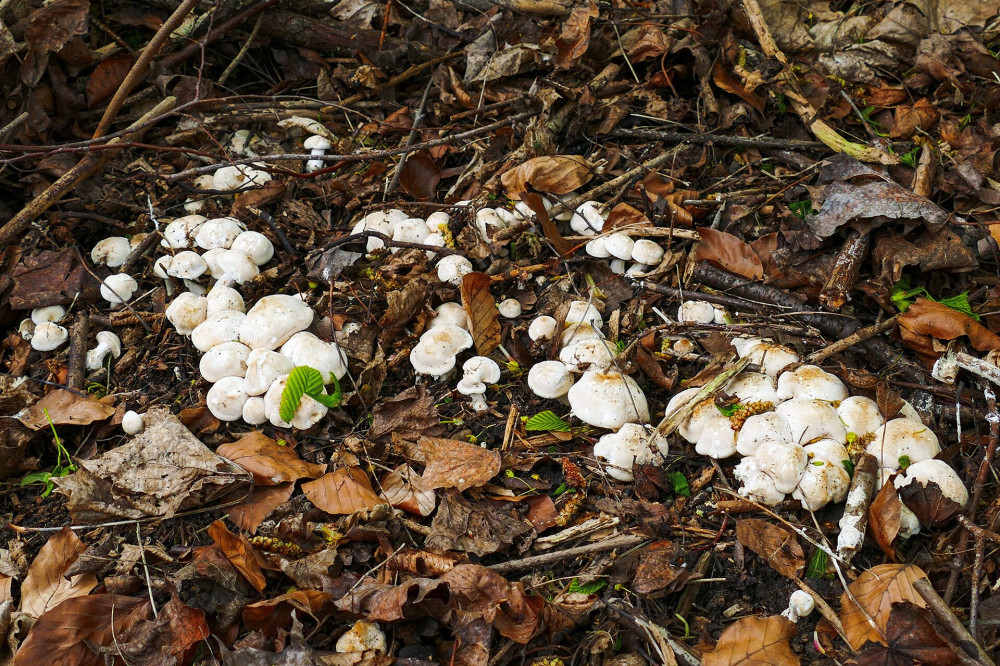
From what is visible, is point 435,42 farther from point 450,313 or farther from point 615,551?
point 615,551

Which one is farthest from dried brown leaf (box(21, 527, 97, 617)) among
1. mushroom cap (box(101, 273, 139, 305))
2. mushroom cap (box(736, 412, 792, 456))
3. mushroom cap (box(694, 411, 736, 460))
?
mushroom cap (box(736, 412, 792, 456))

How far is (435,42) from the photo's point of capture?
5.30 metres

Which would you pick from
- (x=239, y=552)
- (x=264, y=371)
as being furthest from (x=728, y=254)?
(x=239, y=552)

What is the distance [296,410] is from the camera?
3.43 meters

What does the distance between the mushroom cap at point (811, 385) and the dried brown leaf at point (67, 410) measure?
3.34 metres

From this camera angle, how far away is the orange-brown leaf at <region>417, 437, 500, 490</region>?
3.22 metres

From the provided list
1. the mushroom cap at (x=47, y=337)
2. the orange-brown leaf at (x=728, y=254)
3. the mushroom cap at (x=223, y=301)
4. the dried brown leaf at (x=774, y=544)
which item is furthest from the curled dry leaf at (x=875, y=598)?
the mushroom cap at (x=47, y=337)

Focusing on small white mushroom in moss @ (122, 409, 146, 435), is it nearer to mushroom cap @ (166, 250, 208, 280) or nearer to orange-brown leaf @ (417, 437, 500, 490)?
mushroom cap @ (166, 250, 208, 280)

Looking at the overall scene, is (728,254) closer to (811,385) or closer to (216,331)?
(811,385)

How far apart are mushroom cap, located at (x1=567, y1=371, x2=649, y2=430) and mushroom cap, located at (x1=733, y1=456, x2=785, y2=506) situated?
0.51 metres

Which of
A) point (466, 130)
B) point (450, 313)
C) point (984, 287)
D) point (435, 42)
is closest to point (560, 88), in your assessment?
point (466, 130)

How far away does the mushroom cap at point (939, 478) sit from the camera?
294 centimetres

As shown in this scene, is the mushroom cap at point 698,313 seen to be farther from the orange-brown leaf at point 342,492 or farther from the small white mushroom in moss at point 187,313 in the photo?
the small white mushroom in moss at point 187,313

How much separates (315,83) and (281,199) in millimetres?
1215
